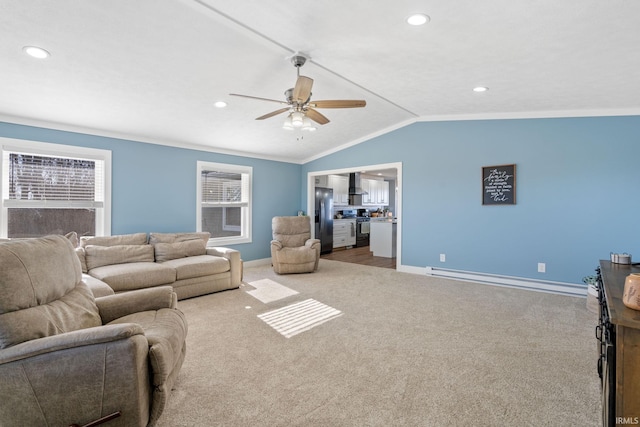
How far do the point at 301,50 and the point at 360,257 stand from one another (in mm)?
5275

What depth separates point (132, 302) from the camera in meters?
2.18

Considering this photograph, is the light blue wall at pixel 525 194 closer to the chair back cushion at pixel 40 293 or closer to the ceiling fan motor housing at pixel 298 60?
the ceiling fan motor housing at pixel 298 60

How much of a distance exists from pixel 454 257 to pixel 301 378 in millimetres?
3772

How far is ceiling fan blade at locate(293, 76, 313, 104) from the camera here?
8.76 ft

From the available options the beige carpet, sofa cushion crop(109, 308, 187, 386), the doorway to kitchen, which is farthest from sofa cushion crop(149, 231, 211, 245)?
the doorway to kitchen

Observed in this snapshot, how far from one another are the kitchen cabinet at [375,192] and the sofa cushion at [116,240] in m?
6.31

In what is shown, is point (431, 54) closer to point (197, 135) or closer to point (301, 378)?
point (301, 378)

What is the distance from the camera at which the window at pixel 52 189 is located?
12.5 feet

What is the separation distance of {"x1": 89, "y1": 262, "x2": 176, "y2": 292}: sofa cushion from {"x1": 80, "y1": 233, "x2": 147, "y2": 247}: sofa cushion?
0.40 meters

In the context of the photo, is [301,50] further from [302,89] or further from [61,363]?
[61,363]

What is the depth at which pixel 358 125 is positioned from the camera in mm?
5371

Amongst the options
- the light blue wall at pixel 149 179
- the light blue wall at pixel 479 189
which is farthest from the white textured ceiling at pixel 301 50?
the light blue wall at pixel 479 189

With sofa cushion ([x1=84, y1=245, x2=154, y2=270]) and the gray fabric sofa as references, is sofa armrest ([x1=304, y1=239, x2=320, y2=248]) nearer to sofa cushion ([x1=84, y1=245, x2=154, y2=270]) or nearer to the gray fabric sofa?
the gray fabric sofa

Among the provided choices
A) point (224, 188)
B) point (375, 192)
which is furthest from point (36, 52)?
point (375, 192)
